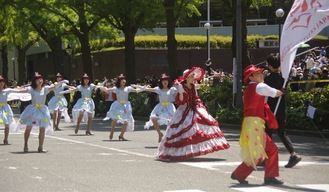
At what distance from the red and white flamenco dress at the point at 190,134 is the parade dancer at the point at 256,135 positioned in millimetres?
3395

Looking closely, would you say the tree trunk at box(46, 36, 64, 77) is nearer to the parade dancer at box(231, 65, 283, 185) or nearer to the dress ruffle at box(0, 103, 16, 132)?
the dress ruffle at box(0, 103, 16, 132)

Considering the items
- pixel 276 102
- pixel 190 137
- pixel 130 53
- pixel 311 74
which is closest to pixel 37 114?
pixel 190 137

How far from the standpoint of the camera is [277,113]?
1440cm

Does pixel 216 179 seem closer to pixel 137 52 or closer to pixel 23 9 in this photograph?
pixel 23 9

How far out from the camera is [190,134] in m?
15.9

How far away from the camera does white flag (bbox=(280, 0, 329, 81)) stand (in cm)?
1227

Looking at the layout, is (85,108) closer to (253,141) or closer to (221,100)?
(221,100)

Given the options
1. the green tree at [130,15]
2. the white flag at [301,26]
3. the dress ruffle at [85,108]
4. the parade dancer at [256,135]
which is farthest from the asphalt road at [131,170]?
the green tree at [130,15]

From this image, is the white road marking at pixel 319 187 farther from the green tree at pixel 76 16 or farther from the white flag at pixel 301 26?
the green tree at pixel 76 16

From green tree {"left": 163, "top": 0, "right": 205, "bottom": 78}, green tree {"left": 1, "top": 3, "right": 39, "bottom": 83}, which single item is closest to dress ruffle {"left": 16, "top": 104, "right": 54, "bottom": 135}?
green tree {"left": 163, "top": 0, "right": 205, "bottom": 78}

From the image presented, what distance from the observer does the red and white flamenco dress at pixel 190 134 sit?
51.8 feet

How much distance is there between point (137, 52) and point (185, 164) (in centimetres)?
3912

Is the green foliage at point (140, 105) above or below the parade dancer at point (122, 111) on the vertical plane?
below

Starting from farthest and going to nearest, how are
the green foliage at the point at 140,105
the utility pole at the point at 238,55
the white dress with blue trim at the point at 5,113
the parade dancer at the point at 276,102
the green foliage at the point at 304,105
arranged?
the green foliage at the point at 140,105
the utility pole at the point at 238,55
the green foliage at the point at 304,105
the white dress with blue trim at the point at 5,113
the parade dancer at the point at 276,102
